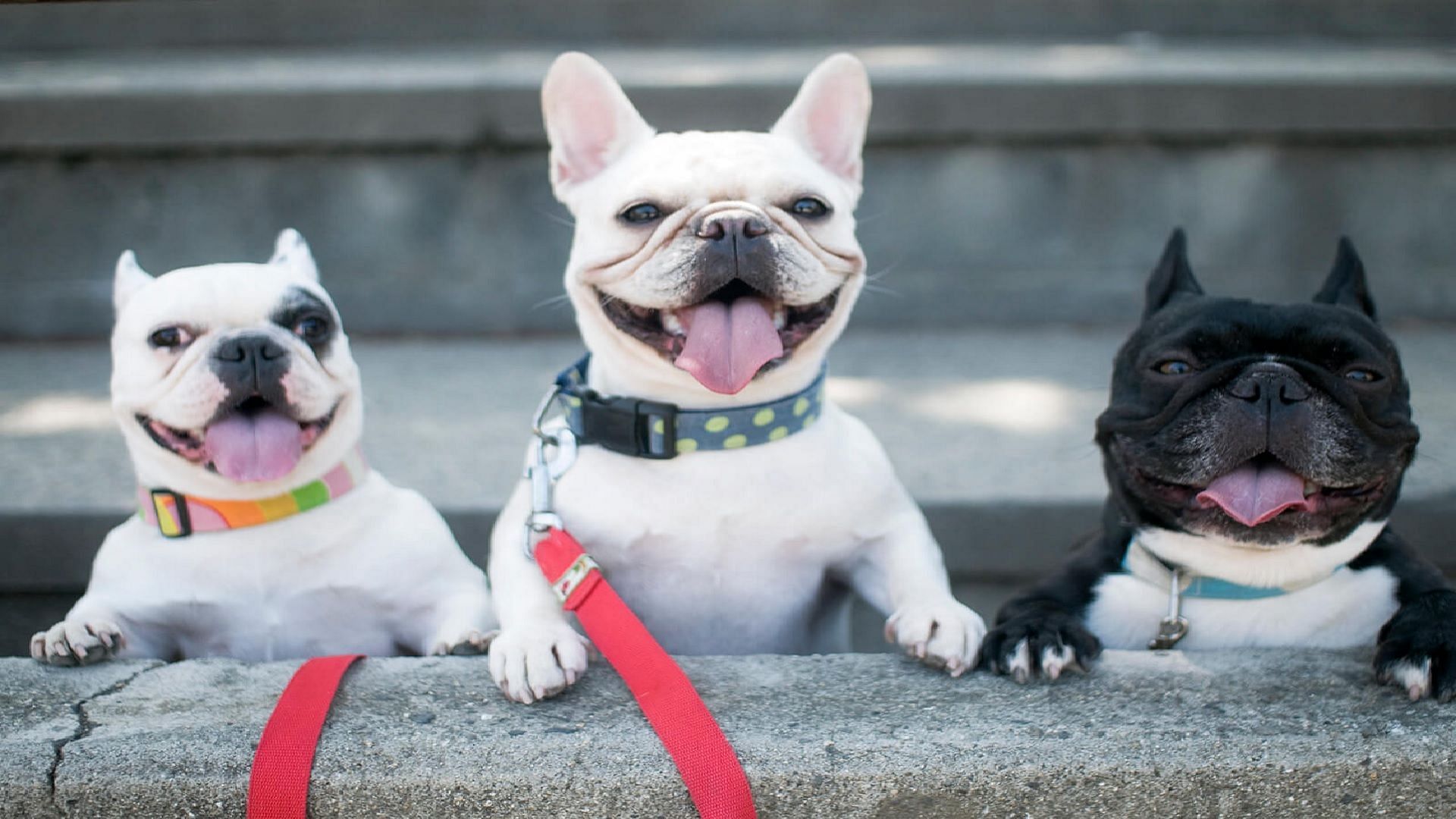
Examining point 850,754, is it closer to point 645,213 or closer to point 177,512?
point 645,213

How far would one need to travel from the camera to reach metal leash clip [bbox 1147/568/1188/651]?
2.42m

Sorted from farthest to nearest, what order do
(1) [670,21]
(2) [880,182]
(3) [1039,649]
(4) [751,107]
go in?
(1) [670,21], (2) [880,182], (4) [751,107], (3) [1039,649]

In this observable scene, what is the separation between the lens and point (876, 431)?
4.13 meters

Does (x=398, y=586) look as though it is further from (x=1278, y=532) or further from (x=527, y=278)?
(x=527, y=278)

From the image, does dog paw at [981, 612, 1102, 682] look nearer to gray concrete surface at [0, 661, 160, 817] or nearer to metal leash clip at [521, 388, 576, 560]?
metal leash clip at [521, 388, 576, 560]

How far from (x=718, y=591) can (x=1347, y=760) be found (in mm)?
1152

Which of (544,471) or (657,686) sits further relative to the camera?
(544,471)

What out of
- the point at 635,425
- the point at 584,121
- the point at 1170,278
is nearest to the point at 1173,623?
the point at 1170,278

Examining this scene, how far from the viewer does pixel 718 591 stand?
8.33 feet

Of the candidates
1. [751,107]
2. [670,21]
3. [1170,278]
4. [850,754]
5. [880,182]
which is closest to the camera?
[850,754]

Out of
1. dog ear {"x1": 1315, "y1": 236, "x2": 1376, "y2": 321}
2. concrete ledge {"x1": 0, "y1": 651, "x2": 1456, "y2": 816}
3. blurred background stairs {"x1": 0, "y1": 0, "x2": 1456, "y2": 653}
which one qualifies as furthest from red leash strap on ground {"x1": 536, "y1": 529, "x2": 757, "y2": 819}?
blurred background stairs {"x1": 0, "y1": 0, "x2": 1456, "y2": 653}

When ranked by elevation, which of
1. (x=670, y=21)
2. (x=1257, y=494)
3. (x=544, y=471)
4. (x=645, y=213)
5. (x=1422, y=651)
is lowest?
(x=1422, y=651)

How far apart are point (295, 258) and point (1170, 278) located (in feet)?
6.21

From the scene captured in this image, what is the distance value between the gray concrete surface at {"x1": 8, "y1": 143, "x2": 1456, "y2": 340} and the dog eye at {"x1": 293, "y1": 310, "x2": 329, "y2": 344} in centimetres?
318
